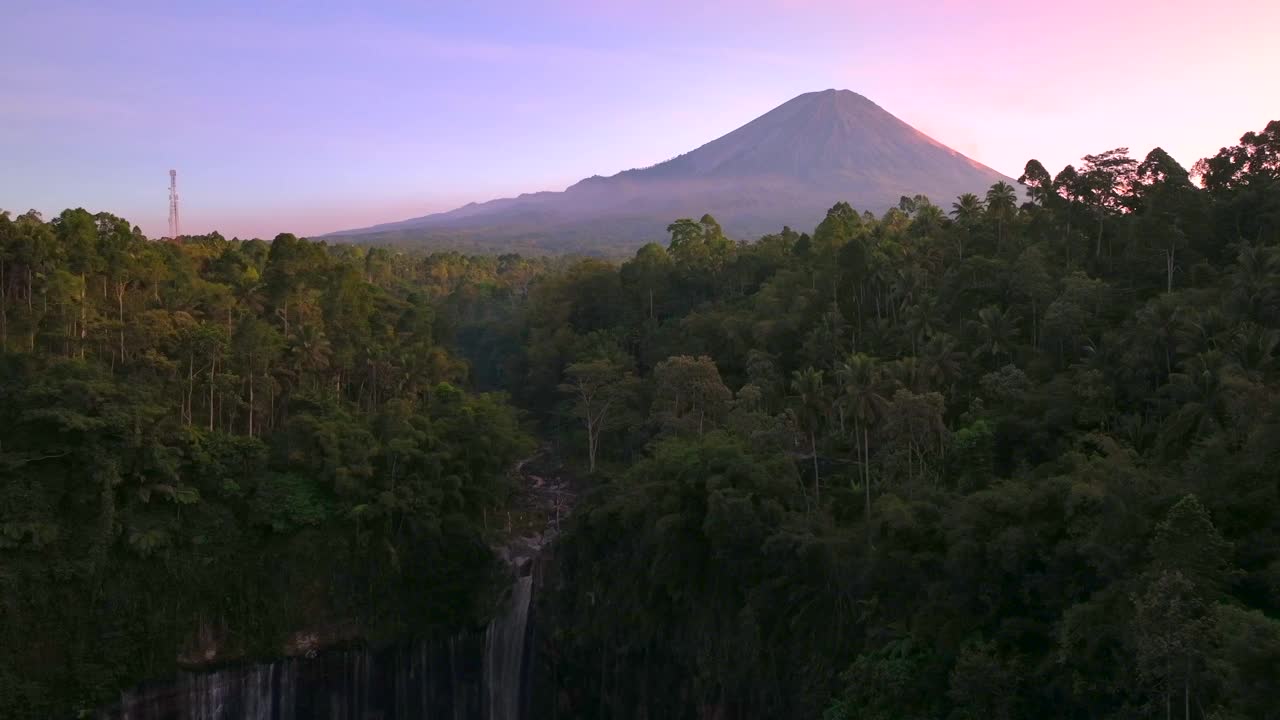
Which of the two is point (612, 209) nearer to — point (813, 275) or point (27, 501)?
point (813, 275)

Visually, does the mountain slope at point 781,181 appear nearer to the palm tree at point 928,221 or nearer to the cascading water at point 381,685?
the palm tree at point 928,221

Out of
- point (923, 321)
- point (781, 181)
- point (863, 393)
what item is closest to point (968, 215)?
point (923, 321)

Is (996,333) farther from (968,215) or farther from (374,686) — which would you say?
(374,686)

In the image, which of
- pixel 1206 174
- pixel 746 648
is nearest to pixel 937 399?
pixel 746 648

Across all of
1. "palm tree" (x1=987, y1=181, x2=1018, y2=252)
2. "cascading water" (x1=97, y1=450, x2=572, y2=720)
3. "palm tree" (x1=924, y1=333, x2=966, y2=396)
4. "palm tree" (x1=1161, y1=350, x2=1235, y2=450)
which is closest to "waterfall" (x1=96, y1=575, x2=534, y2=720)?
"cascading water" (x1=97, y1=450, x2=572, y2=720)

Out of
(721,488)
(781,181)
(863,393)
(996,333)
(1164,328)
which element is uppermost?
(781,181)

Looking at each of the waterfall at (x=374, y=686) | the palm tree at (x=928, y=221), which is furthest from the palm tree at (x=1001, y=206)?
the waterfall at (x=374, y=686)
